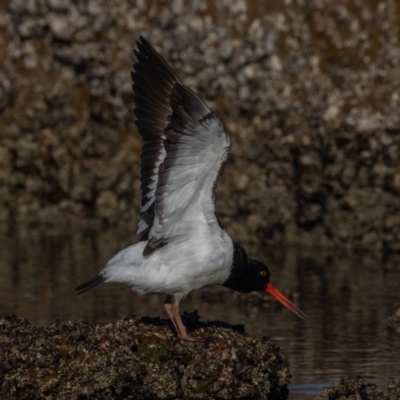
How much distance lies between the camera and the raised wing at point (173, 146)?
7.58 meters

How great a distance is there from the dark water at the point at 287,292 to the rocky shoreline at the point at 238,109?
777 mm

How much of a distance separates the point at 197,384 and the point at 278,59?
7.64m

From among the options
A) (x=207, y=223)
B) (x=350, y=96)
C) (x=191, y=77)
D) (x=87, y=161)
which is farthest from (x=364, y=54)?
(x=207, y=223)

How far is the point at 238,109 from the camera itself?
1441cm

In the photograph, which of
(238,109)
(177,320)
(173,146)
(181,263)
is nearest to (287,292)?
(181,263)

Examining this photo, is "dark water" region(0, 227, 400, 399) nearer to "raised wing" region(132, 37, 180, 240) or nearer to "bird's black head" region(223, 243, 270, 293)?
"bird's black head" region(223, 243, 270, 293)

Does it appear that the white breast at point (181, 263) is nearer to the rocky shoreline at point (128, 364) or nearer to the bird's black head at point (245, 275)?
the bird's black head at point (245, 275)

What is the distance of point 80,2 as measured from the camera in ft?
51.3

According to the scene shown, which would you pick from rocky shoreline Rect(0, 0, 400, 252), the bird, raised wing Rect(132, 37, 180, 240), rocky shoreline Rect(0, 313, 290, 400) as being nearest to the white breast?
the bird

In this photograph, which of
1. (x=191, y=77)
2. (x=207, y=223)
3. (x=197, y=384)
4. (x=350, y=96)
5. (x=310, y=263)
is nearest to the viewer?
(x=197, y=384)

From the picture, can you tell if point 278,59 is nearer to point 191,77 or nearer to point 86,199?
point 191,77

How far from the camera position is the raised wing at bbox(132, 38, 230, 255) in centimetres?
758

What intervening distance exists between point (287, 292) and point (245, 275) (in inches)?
106

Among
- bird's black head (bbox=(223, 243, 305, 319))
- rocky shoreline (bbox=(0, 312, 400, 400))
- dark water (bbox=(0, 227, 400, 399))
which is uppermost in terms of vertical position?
bird's black head (bbox=(223, 243, 305, 319))
